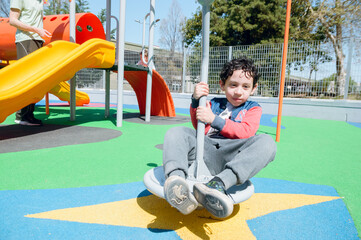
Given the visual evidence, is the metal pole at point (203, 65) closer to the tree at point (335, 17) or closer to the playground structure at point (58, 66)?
the playground structure at point (58, 66)

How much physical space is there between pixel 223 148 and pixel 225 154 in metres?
0.04

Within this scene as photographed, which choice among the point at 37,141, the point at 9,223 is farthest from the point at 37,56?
the point at 9,223

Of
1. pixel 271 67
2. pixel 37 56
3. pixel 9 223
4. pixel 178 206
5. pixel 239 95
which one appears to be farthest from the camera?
pixel 271 67

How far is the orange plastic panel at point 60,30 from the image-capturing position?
519cm

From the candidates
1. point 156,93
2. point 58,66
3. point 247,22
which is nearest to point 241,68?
point 58,66

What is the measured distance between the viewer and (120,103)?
473 cm

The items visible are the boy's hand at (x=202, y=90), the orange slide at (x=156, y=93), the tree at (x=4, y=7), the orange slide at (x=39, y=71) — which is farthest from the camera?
the tree at (x=4, y=7)

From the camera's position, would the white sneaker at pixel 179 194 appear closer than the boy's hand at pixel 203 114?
Yes

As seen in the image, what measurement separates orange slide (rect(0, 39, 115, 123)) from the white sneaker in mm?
2644

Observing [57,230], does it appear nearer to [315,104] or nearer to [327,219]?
[327,219]

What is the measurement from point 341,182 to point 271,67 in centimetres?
652

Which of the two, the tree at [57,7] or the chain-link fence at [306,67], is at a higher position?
the tree at [57,7]

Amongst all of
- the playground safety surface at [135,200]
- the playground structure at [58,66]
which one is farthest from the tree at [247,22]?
the playground safety surface at [135,200]

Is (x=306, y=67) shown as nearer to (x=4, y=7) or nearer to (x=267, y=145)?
Answer: (x=267, y=145)
